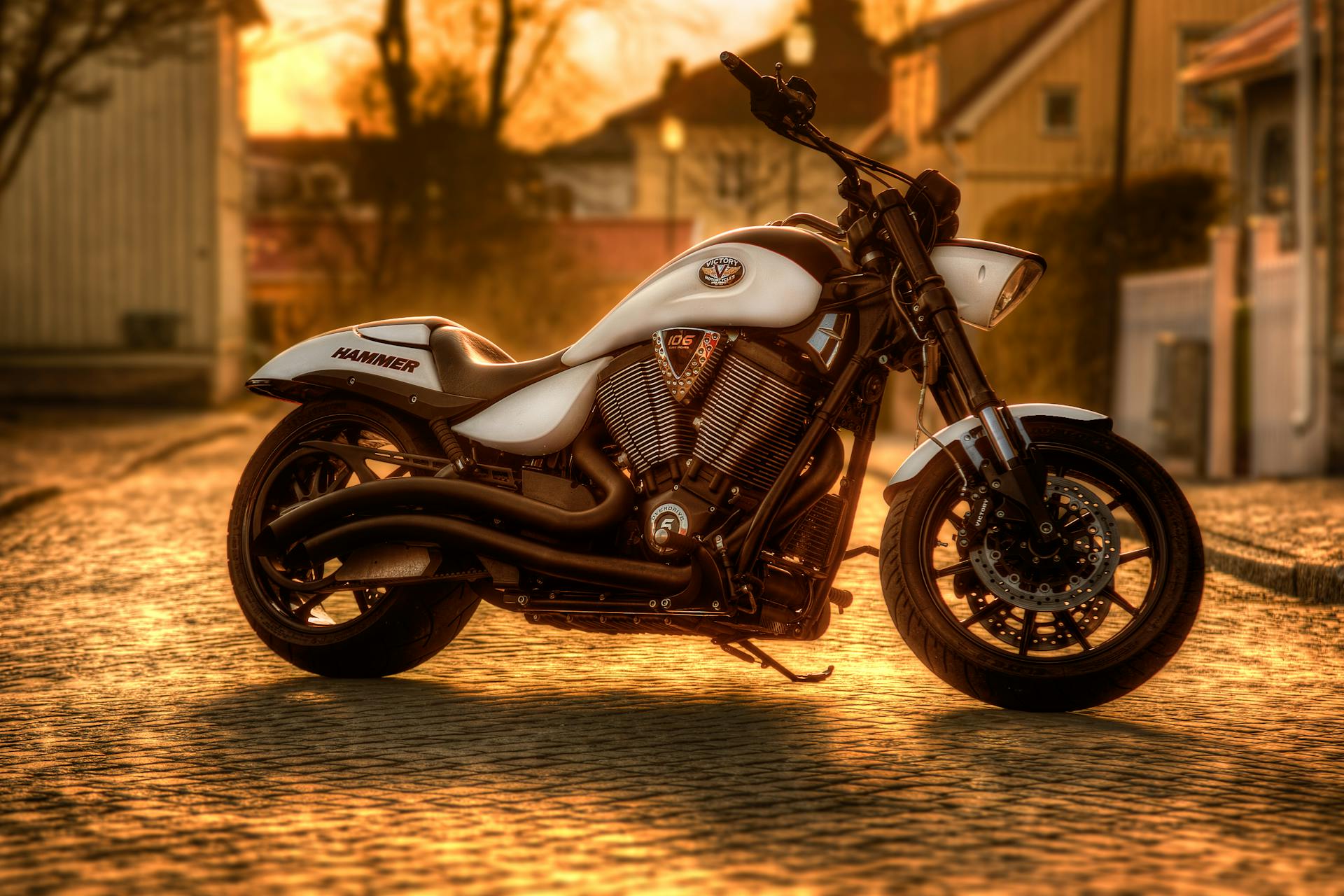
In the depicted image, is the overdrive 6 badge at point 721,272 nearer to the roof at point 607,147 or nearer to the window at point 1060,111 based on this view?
the window at point 1060,111

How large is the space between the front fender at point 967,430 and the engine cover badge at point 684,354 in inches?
25.0

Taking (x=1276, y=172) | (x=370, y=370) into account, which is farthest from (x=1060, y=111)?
(x=370, y=370)

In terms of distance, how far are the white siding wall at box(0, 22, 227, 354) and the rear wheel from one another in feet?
84.8

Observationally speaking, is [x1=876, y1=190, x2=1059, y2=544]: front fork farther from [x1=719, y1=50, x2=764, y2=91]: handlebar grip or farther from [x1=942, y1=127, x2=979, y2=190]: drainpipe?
[x1=942, y1=127, x2=979, y2=190]: drainpipe

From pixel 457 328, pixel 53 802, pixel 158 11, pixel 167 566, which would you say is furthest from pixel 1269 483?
pixel 158 11

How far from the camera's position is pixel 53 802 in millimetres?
4523

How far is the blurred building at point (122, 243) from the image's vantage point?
3094 centimetres

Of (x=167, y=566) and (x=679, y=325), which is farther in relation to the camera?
(x=167, y=566)

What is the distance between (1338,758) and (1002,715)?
35.6 inches

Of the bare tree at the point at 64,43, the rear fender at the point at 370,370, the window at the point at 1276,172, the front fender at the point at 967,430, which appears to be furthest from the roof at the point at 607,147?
the front fender at the point at 967,430

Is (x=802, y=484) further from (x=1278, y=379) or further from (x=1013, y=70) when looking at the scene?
(x=1013, y=70)

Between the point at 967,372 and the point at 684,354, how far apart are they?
823 millimetres

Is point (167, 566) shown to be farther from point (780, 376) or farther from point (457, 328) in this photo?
point (780, 376)

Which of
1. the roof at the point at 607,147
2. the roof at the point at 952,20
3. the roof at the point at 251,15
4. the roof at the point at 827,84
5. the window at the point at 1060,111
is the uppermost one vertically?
the roof at the point at 827,84
